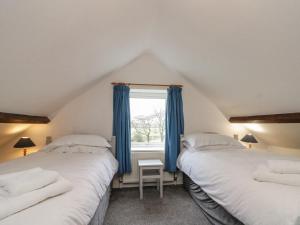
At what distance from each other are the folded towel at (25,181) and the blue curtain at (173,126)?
85.1 inches

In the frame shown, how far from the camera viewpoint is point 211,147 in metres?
2.78

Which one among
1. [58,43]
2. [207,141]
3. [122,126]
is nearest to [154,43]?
[122,126]

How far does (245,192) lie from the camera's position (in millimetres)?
1339

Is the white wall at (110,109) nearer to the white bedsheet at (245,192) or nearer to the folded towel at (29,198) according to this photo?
the white bedsheet at (245,192)

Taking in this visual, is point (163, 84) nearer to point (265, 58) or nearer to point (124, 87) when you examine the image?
point (124, 87)

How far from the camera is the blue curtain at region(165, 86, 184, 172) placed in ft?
10.1

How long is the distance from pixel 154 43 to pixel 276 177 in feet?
7.82

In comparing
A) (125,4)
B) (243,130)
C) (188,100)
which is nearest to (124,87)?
(188,100)

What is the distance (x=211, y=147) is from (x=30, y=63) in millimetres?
2625

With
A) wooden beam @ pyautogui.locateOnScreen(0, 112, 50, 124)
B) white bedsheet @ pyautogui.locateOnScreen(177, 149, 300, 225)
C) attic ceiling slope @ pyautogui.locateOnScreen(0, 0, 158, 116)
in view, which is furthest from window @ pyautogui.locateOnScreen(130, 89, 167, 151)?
wooden beam @ pyautogui.locateOnScreen(0, 112, 50, 124)

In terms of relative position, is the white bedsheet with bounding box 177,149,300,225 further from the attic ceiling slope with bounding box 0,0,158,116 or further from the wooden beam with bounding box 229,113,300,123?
the attic ceiling slope with bounding box 0,0,158,116

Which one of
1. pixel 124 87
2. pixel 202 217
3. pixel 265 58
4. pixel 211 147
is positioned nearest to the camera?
pixel 265 58

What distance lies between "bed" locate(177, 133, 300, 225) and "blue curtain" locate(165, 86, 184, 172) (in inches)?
17.6

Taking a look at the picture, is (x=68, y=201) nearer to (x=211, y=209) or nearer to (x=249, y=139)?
(x=211, y=209)
